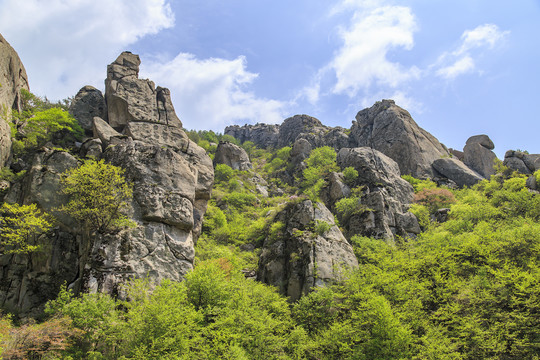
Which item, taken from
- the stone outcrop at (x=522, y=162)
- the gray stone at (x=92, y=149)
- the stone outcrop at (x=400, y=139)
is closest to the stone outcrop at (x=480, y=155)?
the stone outcrop at (x=400, y=139)

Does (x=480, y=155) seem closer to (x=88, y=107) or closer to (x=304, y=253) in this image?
(x=304, y=253)

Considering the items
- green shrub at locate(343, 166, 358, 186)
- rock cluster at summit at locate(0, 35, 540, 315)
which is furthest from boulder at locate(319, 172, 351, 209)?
green shrub at locate(343, 166, 358, 186)

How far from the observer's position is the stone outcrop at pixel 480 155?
6644 cm

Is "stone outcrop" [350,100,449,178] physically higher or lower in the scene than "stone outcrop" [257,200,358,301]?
higher

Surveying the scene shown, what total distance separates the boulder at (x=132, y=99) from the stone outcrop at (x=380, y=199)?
31557 millimetres

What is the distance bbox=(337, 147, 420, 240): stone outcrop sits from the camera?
3919cm

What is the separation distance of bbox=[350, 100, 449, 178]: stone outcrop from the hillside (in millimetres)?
15791

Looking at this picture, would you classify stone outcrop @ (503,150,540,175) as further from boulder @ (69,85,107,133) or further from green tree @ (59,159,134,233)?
boulder @ (69,85,107,133)

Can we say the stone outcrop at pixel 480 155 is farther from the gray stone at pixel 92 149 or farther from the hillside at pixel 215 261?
the gray stone at pixel 92 149

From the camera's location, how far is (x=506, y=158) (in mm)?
54719

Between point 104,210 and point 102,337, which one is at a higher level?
point 104,210

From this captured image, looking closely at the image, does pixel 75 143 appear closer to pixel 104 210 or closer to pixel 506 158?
pixel 104 210

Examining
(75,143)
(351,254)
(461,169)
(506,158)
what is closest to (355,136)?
(461,169)

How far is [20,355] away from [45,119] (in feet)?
102
